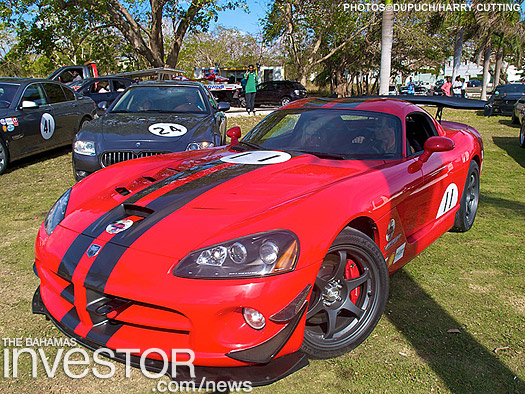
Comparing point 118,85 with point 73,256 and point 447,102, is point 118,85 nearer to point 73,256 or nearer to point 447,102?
point 447,102

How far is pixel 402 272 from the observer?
11.5ft

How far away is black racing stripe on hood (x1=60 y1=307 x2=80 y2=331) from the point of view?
6.95 ft

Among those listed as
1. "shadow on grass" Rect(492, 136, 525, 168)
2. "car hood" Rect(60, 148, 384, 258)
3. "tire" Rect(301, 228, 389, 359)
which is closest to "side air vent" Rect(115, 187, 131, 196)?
"car hood" Rect(60, 148, 384, 258)

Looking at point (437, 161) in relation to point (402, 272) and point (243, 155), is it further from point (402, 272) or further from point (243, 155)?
point (243, 155)

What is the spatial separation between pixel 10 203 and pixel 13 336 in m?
3.54

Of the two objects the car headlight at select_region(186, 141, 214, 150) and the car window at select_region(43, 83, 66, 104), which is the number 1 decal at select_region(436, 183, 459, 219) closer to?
the car headlight at select_region(186, 141, 214, 150)

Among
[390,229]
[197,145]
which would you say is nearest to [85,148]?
[197,145]

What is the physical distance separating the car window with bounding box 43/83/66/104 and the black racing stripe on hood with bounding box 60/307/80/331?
749 cm

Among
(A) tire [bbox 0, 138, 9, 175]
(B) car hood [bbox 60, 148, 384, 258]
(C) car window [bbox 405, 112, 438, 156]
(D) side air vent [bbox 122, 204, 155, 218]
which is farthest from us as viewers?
(A) tire [bbox 0, 138, 9, 175]

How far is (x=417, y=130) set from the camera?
3.81 meters

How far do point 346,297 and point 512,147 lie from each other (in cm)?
933

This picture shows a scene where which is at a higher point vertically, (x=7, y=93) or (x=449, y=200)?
(x=7, y=93)

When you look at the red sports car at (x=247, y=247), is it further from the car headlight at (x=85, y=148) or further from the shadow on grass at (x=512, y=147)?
the shadow on grass at (x=512, y=147)

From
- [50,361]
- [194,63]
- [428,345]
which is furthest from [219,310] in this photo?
[194,63]
